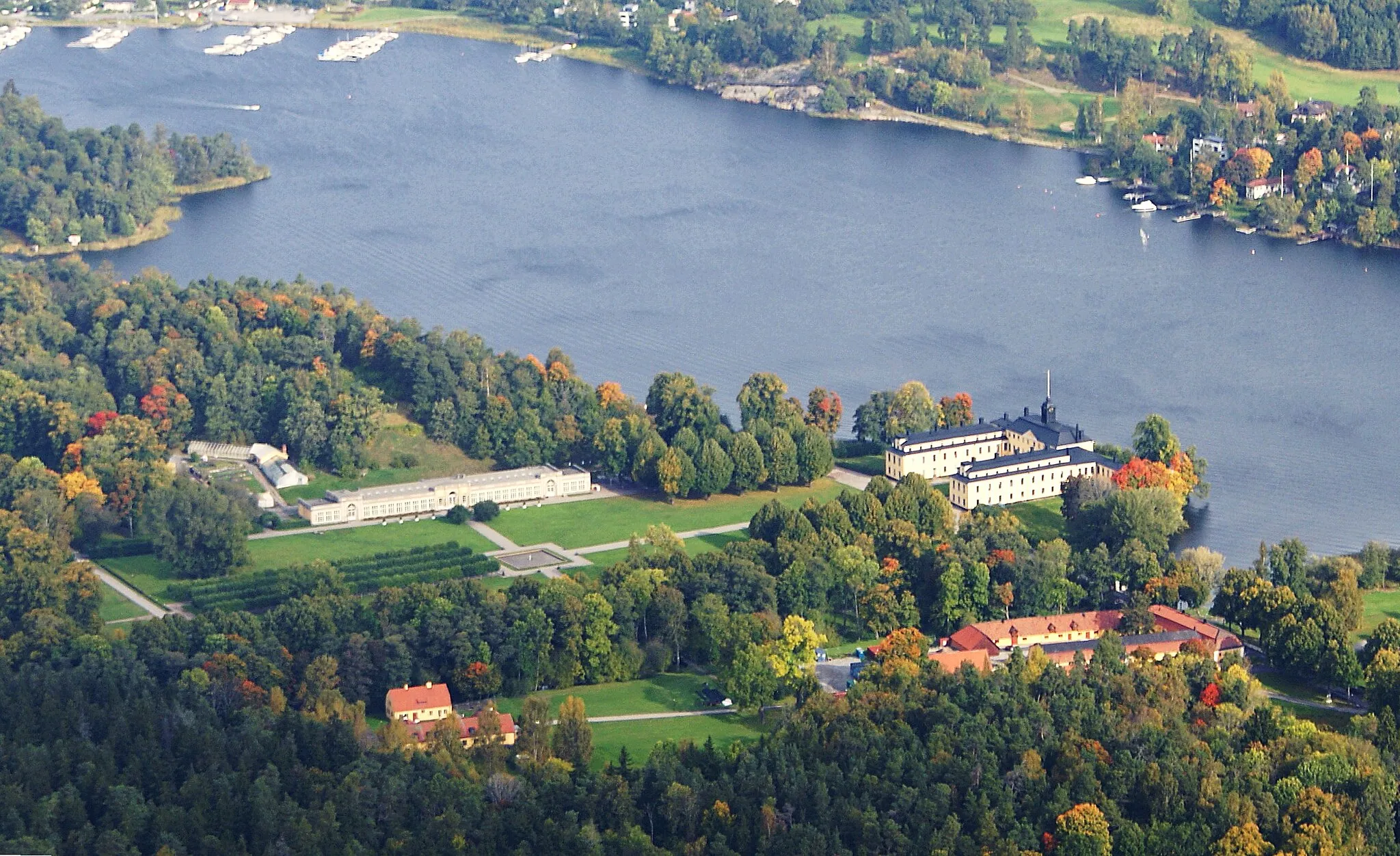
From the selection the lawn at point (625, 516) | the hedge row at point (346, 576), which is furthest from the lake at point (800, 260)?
the hedge row at point (346, 576)

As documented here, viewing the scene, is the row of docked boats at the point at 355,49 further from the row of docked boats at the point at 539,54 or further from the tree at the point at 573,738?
the tree at the point at 573,738

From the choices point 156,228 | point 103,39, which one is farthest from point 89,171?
point 103,39

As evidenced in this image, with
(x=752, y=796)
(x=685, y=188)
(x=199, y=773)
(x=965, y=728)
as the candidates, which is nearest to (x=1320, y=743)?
(x=965, y=728)

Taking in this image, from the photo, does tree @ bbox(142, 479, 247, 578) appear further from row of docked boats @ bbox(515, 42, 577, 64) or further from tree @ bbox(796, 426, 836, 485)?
row of docked boats @ bbox(515, 42, 577, 64)

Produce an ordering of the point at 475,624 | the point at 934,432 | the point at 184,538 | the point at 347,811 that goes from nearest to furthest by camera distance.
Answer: the point at 347,811 < the point at 475,624 < the point at 184,538 < the point at 934,432

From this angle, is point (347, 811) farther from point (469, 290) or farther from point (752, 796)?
point (469, 290)
